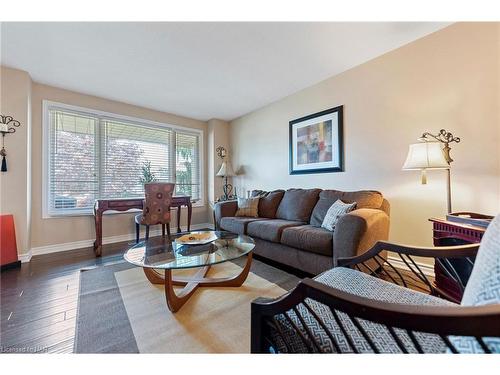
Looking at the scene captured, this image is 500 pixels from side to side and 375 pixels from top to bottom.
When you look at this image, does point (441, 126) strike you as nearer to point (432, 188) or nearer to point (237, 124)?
point (432, 188)

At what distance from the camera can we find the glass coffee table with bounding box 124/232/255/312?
1.51 meters

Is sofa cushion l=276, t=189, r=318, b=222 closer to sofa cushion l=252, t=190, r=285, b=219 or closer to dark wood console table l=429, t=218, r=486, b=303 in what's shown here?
sofa cushion l=252, t=190, r=285, b=219

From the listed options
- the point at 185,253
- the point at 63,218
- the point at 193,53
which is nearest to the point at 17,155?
the point at 63,218

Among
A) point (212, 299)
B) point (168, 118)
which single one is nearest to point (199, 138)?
point (168, 118)

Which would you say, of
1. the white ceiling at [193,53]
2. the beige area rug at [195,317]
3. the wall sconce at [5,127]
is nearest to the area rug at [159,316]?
the beige area rug at [195,317]

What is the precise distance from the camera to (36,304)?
1.65 meters

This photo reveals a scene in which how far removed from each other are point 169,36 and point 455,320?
2.59m

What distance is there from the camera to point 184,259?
5.30 ft

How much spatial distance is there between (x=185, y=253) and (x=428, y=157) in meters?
2.08

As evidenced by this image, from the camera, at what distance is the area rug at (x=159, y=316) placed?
122 centimetres

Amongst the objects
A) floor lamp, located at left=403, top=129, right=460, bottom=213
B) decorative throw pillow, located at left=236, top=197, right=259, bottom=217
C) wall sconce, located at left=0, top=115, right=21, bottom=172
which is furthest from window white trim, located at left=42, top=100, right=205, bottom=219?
floor lamp, located at left=403, top=129, right=460, bottom=213

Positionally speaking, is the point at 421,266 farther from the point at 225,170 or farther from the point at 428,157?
the point at 225,170

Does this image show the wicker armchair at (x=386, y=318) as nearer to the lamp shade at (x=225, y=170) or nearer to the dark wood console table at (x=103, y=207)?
the dark wood console table at (x=103, y=207)

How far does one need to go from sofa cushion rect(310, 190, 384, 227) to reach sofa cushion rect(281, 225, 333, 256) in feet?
1.26
